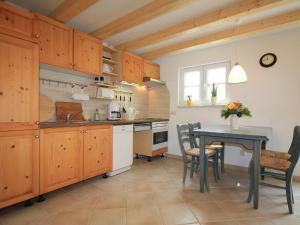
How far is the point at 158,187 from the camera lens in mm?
2557

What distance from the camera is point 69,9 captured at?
2250 millimetres

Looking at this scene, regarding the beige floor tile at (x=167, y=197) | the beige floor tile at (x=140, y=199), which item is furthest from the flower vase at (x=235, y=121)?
the beige floor tile at (x=140, y=199)

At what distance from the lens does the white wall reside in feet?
9.55

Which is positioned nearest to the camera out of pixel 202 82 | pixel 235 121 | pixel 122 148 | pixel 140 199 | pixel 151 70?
pixel 140 199

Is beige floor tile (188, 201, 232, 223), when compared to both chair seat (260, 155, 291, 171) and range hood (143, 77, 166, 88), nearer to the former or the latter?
chair seat (260, 155, 291, 171)

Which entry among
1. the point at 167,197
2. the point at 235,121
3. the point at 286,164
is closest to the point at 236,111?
the point at 235,121

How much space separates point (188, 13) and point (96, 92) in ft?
6.55

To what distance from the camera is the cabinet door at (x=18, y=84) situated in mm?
1746

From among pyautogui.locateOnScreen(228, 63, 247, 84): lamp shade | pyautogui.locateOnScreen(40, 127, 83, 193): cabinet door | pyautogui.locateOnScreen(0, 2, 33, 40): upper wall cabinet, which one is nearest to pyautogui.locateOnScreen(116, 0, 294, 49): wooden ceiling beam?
pyautogui.locateOnScreen(228, 63, 247, 84): lamp shade

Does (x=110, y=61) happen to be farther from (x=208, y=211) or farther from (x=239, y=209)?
(x=239, y=209)

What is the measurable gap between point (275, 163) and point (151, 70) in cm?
309

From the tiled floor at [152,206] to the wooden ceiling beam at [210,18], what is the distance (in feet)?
7.62

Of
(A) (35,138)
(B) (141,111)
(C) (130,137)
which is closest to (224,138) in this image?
(C) (130,137)

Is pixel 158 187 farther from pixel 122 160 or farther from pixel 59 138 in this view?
pixel 59 138
